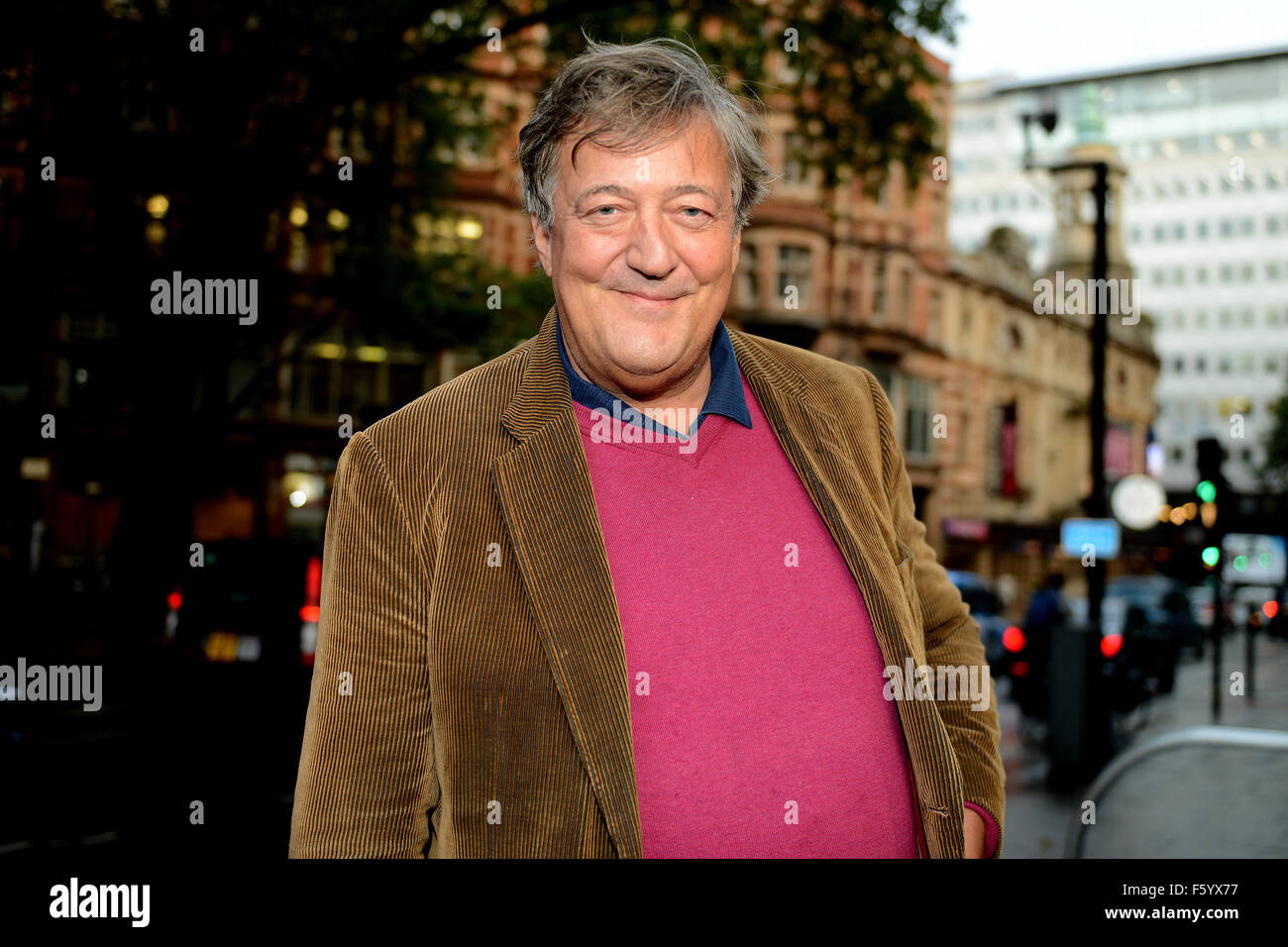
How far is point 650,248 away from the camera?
6.05ft

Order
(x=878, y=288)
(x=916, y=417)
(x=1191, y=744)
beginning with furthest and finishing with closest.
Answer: (x=916, y=417)
(x=878, y=288)
(x=1191, y=744)

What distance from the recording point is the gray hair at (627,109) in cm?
184

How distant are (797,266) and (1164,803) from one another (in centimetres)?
2700

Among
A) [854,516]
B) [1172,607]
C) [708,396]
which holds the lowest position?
[1172,607]

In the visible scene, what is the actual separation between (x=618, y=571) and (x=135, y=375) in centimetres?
807

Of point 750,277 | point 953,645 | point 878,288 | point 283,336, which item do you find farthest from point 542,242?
point 878,288

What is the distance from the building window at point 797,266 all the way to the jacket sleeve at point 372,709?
1326 inches

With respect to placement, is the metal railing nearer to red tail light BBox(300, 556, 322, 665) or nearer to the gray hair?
the gray hair

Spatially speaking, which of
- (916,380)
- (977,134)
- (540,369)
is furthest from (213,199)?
(977,134)

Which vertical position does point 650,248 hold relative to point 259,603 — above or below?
above

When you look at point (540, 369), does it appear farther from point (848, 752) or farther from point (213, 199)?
point (213, 199)

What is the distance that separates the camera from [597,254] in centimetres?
187

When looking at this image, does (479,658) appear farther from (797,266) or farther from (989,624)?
(797,266)

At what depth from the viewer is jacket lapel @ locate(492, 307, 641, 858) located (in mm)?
1711
